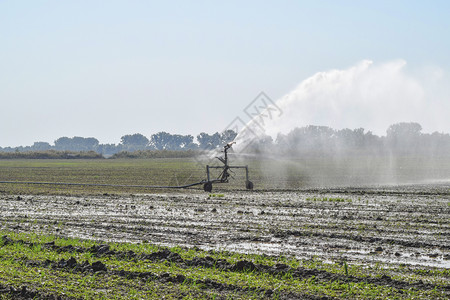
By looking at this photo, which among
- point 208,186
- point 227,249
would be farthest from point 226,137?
point 227,249

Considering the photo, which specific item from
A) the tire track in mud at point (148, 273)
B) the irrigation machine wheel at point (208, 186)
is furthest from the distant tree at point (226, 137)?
the tire track in mud at point (148, 273)

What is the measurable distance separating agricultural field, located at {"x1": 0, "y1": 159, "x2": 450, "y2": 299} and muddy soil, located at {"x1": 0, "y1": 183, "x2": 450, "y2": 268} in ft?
0.12

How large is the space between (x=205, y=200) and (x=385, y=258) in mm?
13544

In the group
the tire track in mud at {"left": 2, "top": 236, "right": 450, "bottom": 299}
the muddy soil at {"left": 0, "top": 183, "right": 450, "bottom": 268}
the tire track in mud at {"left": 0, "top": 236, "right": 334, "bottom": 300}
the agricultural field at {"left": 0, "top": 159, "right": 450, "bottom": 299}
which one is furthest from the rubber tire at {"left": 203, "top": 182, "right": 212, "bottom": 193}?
the tire track in mud at {"left": 2, "top": 236, "right": 450, "bottom": 299}

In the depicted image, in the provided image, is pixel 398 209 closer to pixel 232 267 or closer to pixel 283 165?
pixel 232 267

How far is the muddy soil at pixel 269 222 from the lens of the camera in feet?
42.8

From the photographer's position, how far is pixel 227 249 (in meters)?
13.0

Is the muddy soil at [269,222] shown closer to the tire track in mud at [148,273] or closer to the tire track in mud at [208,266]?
the tire track in mud at [208,266]

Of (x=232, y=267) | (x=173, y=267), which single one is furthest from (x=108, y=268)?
(x=232, y=267)

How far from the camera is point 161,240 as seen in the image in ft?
46.9

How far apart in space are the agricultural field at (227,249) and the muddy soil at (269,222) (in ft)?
0.12

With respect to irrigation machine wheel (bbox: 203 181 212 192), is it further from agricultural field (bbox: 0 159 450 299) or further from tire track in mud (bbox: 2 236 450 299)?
tire track in mud (bbox: 2 236 450 299)

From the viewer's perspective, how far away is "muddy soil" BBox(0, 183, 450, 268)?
42.8 feet

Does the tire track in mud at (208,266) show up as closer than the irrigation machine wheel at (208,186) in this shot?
Yes
